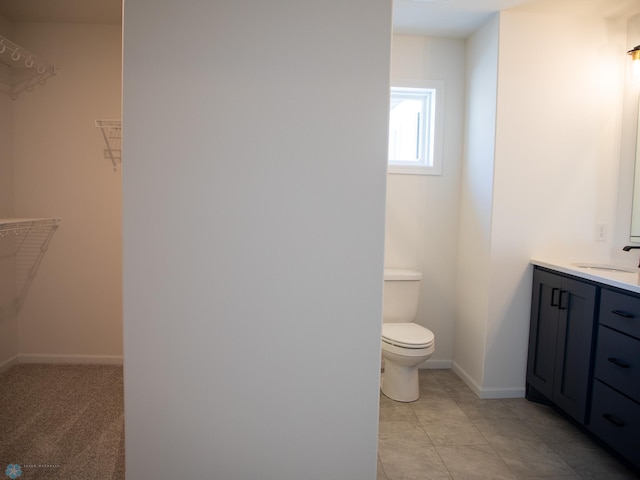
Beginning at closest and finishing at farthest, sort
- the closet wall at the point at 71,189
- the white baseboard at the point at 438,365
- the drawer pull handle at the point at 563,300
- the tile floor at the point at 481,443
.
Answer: the tile floor at the point at 481,443 → the drawer pull handle at the point at 563,300 → the closet wall at the point at 71,189 → the white baseboard at the point at 438,365

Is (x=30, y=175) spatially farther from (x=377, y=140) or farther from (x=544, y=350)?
(x=544, y=350)

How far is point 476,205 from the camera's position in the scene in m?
2.96

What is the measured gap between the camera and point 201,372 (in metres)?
1.58

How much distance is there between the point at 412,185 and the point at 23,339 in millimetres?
3235

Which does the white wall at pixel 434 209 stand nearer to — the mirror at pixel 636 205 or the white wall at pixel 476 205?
the white wall at pixel 476 205

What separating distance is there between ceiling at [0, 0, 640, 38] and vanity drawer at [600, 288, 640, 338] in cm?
175

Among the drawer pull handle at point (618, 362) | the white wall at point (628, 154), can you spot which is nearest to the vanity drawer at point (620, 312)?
the drawer pull handle at point (618, 362)

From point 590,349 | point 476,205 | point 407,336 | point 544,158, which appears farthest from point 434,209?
point 590,349

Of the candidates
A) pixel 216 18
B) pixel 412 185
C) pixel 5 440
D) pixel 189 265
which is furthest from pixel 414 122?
pixel 5 440

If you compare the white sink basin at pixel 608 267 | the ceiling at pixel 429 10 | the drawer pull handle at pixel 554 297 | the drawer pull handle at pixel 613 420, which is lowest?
the drawer pull handle at pixel 613 420

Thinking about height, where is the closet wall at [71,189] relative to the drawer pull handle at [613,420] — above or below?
Answer: above

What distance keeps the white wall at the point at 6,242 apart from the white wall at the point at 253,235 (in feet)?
7.10

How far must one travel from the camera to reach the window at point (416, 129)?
3168 millimetres

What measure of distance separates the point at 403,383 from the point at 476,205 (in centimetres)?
135
